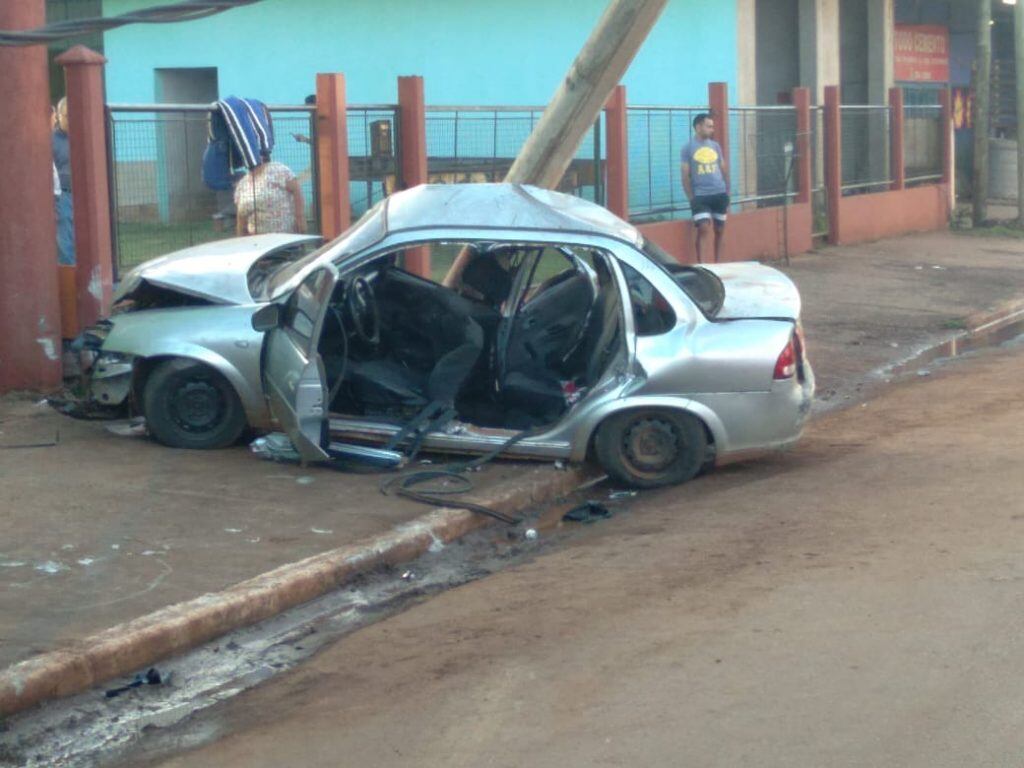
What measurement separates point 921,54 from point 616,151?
55.0 feet

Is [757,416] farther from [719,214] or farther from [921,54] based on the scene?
[921,54]

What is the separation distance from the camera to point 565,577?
6953 mm

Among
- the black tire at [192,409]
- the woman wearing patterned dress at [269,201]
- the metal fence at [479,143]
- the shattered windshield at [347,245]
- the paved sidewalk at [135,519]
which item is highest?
the metal fence at [479,143]

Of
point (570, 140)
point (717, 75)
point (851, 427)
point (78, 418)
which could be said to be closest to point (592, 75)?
point (570, 140)

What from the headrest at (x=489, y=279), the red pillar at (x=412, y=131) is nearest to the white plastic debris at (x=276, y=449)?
the headrest at (x=489, y=279)

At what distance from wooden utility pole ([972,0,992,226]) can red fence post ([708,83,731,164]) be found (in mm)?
6605

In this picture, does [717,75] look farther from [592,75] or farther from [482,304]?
[482,304]

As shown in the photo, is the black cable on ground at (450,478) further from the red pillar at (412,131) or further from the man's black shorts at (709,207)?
the man's black shorts at (709,207)

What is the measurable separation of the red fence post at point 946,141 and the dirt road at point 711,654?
2000 cm

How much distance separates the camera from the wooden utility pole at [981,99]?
24.1 m

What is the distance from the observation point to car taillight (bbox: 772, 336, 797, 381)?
8508 mm

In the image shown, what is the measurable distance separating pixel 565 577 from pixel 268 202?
20.3 ft

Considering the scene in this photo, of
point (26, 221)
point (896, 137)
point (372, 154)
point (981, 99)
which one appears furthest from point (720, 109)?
point (26, 221)

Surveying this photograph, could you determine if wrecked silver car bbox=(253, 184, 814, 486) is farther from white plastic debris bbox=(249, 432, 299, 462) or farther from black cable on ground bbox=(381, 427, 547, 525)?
white plastic debris bbox=(249, 432, 299, 462)
